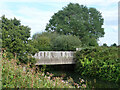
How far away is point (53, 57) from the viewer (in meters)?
13.3

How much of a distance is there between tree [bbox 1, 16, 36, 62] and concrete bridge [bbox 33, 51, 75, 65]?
3492mm

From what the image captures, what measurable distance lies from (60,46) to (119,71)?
7162mm

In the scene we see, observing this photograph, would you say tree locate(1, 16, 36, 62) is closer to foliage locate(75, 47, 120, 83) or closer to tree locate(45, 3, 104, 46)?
foliage locate(75, 47, 120, 83)

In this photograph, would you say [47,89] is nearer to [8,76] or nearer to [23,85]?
[23,85]

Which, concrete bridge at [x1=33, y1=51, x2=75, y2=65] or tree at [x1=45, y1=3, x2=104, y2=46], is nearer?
concrete bridge at [x1=33, y1=51, x2=75, y2=65]

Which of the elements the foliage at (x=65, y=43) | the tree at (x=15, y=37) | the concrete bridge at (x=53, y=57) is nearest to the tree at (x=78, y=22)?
the foliage at (x=65, y=43)

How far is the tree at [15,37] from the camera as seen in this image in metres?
8.82

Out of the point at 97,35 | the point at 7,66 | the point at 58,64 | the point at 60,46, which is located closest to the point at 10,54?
the point at 7,66

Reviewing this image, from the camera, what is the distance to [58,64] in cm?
1384

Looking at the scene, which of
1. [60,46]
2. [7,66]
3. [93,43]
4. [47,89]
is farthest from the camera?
[93,43]

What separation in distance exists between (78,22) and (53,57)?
899cm

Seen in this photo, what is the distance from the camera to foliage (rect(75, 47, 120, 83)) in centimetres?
1045

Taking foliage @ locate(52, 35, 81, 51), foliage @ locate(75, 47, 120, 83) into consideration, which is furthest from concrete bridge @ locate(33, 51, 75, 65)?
foliage @ locate(52, 35, 81, 51)

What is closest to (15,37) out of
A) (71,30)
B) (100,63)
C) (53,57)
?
(53,57)
